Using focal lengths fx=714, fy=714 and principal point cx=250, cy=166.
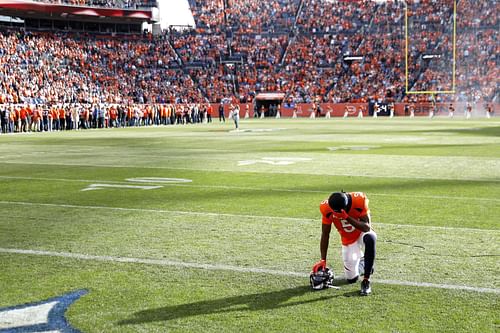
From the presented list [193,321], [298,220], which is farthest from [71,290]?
[298,220]

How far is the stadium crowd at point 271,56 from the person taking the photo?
4306cm

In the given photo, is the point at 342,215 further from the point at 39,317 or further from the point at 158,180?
the point at 158,180

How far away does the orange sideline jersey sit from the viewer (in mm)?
4891

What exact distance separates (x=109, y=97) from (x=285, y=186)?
33681 millimetres

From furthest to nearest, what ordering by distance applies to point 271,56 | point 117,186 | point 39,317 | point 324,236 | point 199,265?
point 271,56 < point 117,186 < point 199,265 < point 324,236 < point 39,317

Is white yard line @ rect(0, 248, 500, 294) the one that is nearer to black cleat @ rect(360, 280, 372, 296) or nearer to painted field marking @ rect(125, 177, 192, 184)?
black cleat @ rect(360, 280, 372, 296)

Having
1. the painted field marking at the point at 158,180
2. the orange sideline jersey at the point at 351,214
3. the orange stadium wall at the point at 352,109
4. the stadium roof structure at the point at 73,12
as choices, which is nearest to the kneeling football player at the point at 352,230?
the orange sideline jersey at the point at 351,214

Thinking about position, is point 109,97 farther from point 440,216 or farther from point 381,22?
Answer: point 440,216

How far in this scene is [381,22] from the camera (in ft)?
164

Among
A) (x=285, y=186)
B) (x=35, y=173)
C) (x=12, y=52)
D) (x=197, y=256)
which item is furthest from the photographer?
(x=12, y=52)

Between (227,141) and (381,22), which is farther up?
(381,22)

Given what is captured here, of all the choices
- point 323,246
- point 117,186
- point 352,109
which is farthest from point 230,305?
point 352,109

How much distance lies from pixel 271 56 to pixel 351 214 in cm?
4705

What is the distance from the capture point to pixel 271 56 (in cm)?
5125
